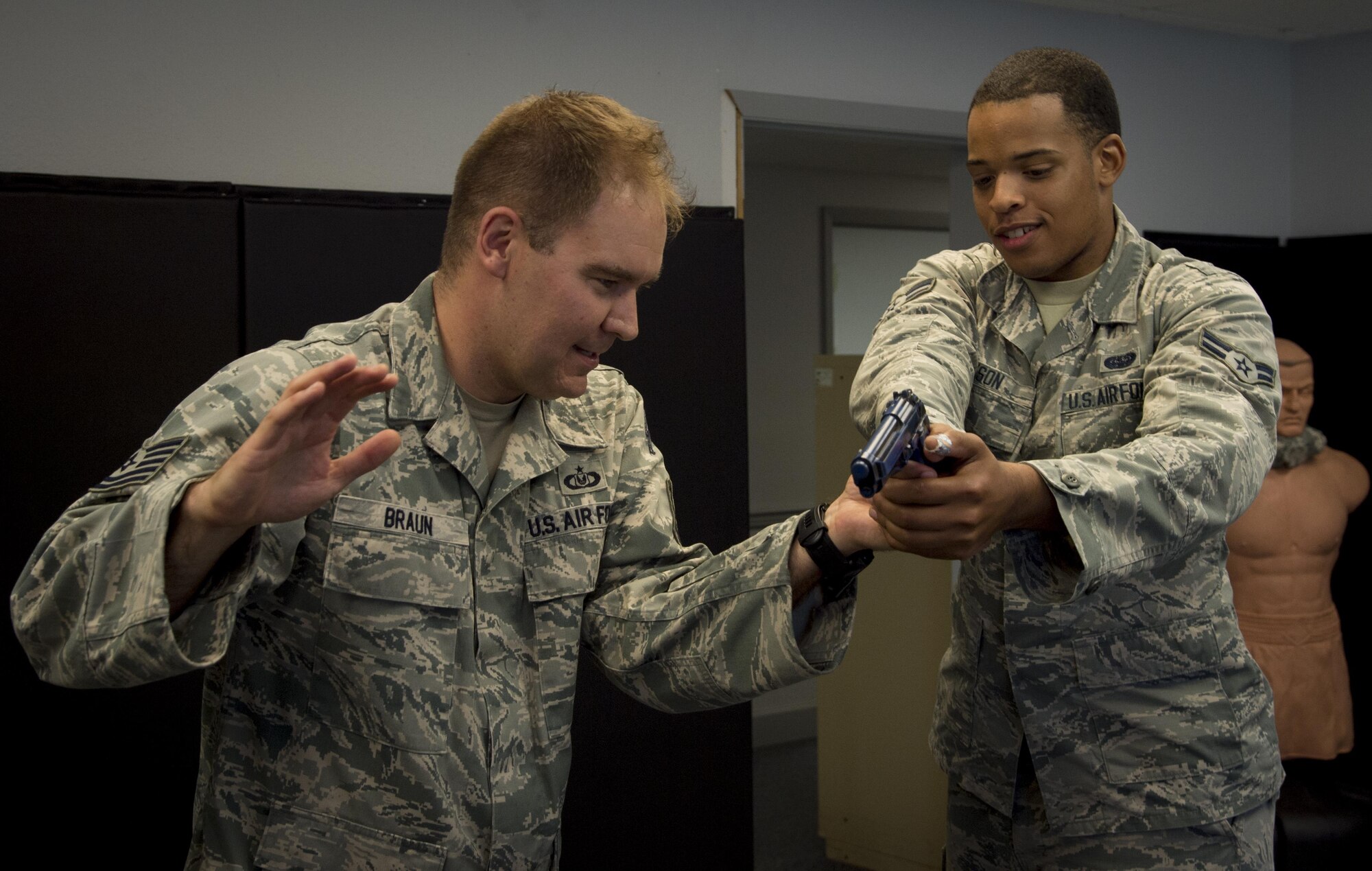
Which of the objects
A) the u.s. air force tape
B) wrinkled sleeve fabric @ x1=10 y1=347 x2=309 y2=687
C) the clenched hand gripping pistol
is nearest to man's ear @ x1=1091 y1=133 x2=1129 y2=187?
the clenched hand gripping pistol

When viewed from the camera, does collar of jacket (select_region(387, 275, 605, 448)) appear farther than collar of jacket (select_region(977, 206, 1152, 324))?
No

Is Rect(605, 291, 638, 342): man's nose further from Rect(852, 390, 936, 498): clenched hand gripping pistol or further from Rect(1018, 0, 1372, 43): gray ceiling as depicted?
Rect(1018, 0, 1372, 43): gray ceiling

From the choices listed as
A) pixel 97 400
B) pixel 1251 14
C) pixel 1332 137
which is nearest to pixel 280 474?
pixel 97 400

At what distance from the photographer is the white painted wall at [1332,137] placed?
4355mm

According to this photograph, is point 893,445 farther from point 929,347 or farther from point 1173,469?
point 929,347

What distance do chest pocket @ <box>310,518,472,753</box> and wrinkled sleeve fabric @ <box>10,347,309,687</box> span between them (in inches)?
5.8

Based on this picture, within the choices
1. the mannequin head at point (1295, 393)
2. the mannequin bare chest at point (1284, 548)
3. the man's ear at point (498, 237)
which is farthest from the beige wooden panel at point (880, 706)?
the man's ear at point (498, 237)

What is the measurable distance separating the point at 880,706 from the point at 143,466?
304 cm

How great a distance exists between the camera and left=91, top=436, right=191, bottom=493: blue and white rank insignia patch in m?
1.21

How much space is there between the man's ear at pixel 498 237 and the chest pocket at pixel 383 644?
15.1 inches

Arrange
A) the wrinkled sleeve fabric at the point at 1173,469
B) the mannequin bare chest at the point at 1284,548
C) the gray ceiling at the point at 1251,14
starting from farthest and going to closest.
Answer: the gray ceiling at the point at 1251,14, the mannequin bare chest at the point at 1284,548, the wrinkled sleeve fabric at the point at 1173,469

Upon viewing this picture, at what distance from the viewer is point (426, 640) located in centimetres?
145

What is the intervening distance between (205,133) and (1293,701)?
3664 mm

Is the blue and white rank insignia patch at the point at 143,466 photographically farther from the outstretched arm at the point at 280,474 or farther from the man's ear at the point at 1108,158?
the man's ear at the point at 1108,158
